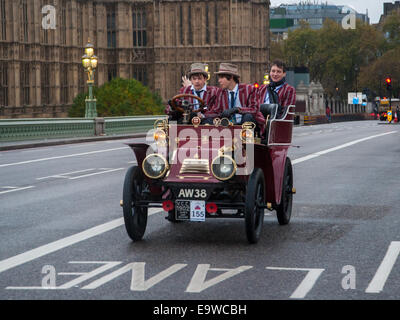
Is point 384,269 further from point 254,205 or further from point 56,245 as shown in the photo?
point 56,245

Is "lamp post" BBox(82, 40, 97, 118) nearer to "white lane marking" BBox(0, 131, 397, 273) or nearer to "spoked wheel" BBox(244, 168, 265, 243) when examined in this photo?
"white lane marking" BBox(0, 131, 397, 273)

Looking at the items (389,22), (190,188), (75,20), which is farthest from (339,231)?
(389,22)

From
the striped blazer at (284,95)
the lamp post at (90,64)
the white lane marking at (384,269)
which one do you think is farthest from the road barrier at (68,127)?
the white lane marking at (384,269)

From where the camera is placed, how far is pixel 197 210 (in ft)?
31.2

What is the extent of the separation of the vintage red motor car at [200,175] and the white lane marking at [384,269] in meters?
1.38

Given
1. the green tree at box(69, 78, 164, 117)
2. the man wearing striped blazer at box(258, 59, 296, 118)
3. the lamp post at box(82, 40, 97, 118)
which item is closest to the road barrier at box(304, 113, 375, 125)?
Result: the green tree at box(69, 78, 164, 117)

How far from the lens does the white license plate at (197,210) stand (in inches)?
374

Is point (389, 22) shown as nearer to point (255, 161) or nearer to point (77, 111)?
point (77, 111)

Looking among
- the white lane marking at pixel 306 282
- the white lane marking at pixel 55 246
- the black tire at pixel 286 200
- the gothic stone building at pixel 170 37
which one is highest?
the gothic stone building at pixel 170 37

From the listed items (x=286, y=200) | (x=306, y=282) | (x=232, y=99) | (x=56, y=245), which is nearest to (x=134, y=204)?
(x=56, y=245)

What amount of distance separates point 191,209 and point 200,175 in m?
0.37

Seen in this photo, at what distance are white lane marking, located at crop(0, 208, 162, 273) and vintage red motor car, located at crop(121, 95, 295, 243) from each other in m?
0.73

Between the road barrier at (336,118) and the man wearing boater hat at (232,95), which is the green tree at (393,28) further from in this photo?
the man wearing boater hat at (232,95)
